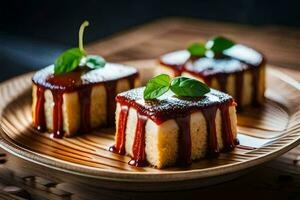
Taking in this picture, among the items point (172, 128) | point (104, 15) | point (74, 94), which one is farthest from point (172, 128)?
point (104, 15)

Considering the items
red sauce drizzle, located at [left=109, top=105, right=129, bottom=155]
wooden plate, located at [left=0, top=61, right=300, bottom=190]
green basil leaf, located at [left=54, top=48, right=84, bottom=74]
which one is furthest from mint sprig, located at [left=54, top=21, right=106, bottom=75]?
red sauce drizzle, located at [left=109, top=105, right=129, bottom=155]

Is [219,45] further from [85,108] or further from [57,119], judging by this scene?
[57,119]

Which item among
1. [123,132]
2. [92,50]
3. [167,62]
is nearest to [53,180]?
[123,132]

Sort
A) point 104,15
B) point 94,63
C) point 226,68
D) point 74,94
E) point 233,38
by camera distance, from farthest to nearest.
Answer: point 104,15
point 233,38
point 226,68
point 94,63
point 74,94

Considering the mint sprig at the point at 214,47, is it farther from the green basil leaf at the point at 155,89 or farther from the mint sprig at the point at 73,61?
the green basil leaf at the point at 155,89

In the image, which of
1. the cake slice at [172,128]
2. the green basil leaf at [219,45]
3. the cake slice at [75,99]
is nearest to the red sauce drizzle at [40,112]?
the cake slice at [75,99]

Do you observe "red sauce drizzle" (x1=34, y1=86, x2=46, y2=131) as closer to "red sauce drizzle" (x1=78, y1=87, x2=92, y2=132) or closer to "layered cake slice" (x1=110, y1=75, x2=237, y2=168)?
"red sauce drizzle" (x1=78, y1=87, x2=92, y2=132)
